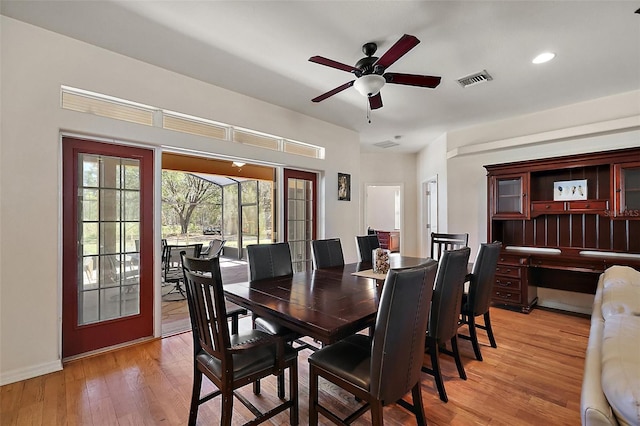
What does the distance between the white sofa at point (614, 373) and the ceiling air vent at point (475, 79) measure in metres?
2.52

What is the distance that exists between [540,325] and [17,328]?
5160 millimetres

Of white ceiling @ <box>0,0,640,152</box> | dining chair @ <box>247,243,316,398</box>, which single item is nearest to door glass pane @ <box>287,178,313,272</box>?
white ceiling @ <box>0,0,640,152</box>

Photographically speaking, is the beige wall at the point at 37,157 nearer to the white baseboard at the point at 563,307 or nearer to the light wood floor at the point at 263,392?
the light wood floor at the point at 263,392

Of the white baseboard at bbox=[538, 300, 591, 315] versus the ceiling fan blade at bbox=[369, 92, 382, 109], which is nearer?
the ceiling fan blade at bbox=[369, 92, 382, 109]

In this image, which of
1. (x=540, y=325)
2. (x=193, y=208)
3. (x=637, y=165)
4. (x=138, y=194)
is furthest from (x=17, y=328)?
(x=193, y=208)

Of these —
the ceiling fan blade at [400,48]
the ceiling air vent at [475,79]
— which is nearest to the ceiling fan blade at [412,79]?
the ceiling fan blade at [400,48]

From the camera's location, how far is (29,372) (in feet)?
7.85

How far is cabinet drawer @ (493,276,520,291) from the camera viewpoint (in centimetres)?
397

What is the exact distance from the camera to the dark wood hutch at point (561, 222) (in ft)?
11.3

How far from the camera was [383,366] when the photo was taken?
56.1 inches

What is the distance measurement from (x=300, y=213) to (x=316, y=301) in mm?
2886

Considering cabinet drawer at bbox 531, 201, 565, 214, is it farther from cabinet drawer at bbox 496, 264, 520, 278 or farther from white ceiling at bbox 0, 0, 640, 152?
white ceiling at bbox 0, 0, 640, 152

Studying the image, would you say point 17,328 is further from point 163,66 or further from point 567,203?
point 567,203

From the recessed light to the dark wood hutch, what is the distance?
1.51 metres
